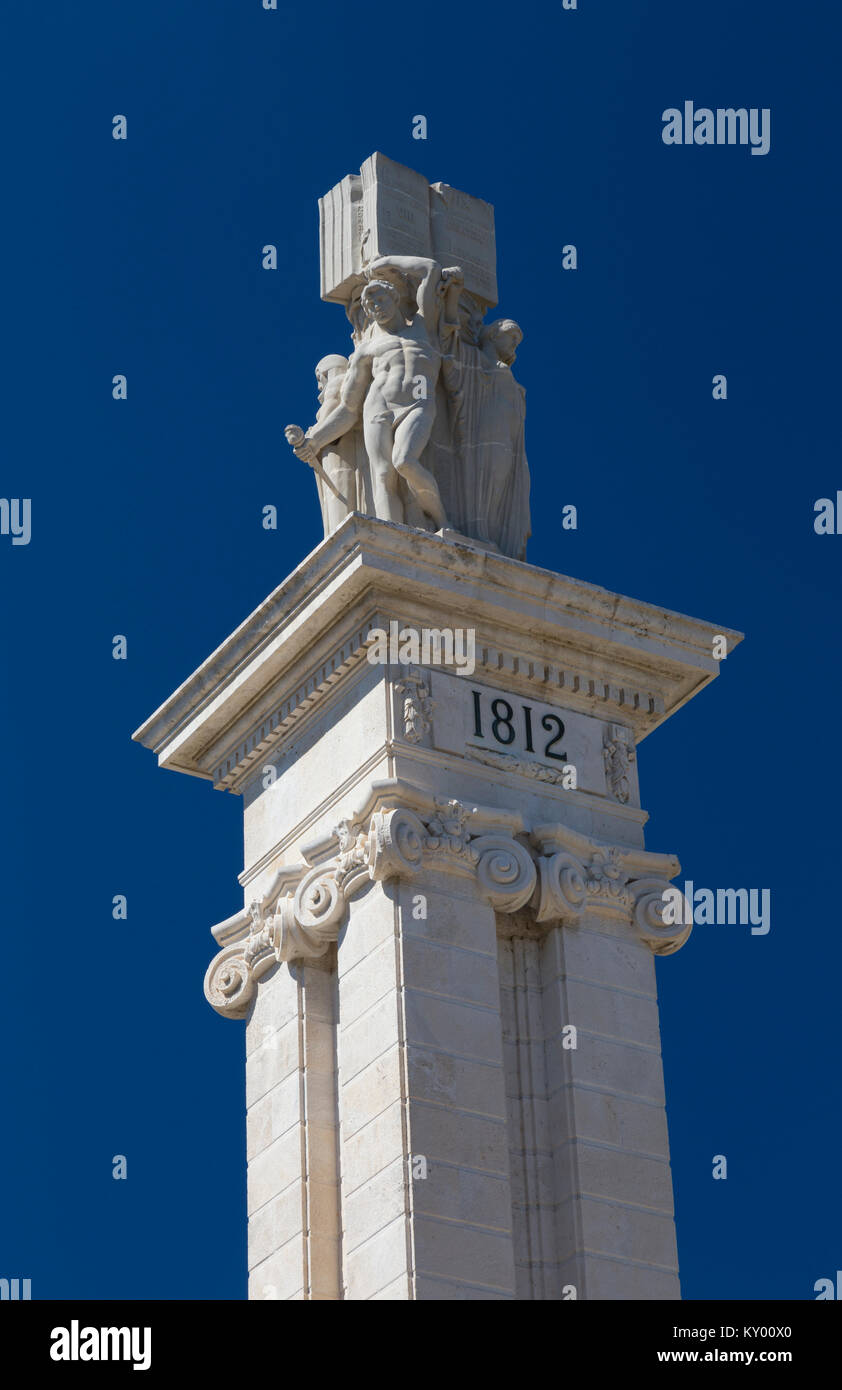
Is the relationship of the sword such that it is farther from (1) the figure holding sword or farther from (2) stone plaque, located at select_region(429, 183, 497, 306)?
(2) stone plaque, located at select_region(429, 183, 497, 306)

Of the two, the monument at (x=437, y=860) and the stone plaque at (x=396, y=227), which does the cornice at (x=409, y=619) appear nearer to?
the monument at (x=437, y=860)

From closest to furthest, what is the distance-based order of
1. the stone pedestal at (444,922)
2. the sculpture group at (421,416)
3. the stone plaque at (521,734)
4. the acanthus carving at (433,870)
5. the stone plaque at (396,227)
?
1. the stone pedestal at (444,922)
2. the acanthus carving at (433,870)
3. the stone plaque at (521,734)
4. the sculpture group at (421,416)
5. the stone plaque at (396,227)

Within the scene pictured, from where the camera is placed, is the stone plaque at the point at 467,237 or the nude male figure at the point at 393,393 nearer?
the nude male figure at the point at 393,393

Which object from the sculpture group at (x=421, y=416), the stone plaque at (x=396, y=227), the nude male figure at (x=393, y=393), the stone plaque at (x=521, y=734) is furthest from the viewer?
the stone plaque at (x=396, y=227)

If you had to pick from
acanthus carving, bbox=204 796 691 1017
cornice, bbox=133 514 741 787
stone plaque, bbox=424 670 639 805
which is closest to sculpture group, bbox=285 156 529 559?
cornice, bbox=133 514 741 787

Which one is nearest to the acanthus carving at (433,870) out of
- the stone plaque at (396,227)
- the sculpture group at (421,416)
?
the sculpture group at (421,416)

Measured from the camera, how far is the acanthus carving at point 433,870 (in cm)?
2572

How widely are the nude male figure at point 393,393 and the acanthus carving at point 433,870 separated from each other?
3.54 meters

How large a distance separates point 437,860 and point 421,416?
15.9ft

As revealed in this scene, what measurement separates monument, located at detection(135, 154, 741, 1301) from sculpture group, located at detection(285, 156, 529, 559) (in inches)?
1.3

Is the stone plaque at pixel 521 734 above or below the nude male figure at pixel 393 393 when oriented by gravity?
below

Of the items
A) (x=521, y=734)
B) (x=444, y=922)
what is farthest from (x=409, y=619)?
(x=444, y=922)
